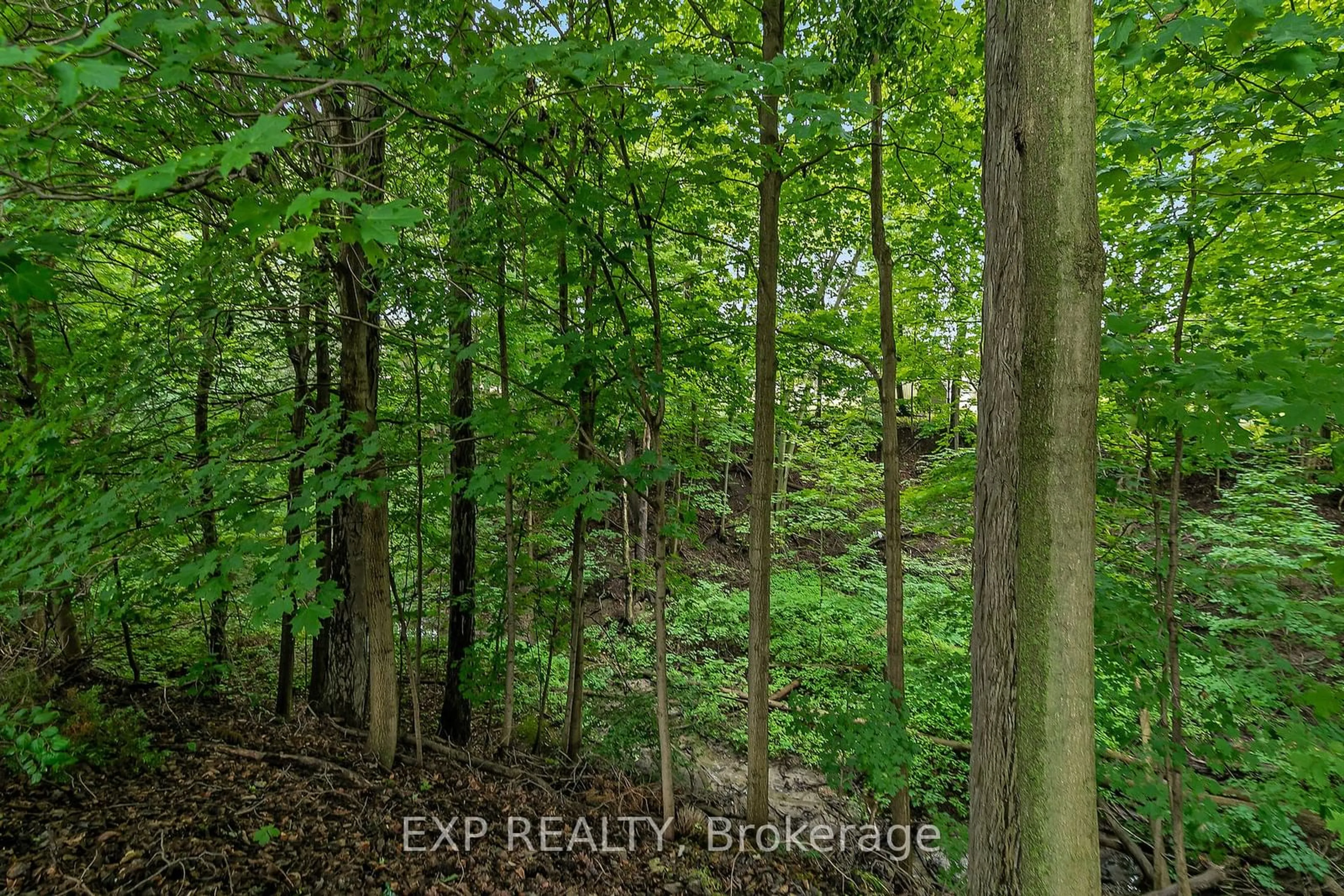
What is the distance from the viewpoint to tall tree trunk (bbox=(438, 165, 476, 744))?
4.41m

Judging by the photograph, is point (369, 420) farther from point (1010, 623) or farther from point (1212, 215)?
point (1212, 215)

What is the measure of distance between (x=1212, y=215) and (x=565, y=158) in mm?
3722

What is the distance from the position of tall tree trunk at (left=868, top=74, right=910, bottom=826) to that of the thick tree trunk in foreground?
242 cm

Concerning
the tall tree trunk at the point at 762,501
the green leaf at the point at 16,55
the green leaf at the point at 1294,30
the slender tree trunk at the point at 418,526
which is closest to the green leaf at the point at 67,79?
the green leaf at the point at 16,55

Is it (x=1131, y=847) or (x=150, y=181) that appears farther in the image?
(x=1131, y=847)

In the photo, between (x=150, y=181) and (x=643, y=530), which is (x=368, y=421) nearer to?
(x=150, y=181)

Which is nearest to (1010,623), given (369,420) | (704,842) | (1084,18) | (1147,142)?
(1084,18)

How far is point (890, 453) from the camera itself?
4477mm

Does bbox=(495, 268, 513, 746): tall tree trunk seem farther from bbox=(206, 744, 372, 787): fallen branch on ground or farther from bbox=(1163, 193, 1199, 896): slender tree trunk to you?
bbox=(1163, 193, 1199, 896): slender tree trunk

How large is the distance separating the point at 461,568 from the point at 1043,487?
4552mm

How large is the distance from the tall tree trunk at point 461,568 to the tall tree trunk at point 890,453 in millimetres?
3158

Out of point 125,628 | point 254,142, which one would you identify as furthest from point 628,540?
point 254,142

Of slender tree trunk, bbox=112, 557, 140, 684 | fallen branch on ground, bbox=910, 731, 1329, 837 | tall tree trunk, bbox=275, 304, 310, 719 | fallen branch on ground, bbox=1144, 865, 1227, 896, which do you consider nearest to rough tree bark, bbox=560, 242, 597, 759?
tall tree trunk, bbox=275, 304, 310, 719

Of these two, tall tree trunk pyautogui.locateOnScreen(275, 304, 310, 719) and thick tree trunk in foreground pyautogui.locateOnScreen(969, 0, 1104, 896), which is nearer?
thick tree trunk in foreground pyautogui.locateOnScreen(969, 0, 1104, 896)
